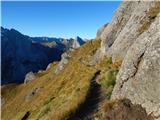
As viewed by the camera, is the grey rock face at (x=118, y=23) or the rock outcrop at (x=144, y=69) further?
the grey rock face at (x=118, y=23)

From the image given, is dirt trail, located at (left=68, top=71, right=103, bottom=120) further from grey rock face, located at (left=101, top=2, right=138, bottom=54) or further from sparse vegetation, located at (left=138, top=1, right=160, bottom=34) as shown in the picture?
grey rock face, located at (left=101, top=2, right=138, bottom=54)

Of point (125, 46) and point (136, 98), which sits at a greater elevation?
point (125, 46)

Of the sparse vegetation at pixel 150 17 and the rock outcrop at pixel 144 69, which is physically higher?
the sparse vegetation at pixel 150 17

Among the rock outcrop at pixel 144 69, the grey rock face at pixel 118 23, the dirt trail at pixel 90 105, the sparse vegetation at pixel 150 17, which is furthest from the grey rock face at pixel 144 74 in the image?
the grey rock face at pixel 118 23

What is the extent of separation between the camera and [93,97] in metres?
28.3

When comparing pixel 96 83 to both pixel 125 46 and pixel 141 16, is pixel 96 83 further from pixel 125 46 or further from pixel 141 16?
pixel 141 16

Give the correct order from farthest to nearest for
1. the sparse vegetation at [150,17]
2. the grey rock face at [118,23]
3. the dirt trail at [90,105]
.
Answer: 1. the grey rock face at [118,23]
2. the sparse vegetation at [150,17]
3. the dirt trail at [90,105]

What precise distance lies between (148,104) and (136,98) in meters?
1.72

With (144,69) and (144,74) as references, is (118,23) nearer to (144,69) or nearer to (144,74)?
(144,69)

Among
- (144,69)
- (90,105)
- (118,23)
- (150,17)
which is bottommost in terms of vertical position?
(90,105)

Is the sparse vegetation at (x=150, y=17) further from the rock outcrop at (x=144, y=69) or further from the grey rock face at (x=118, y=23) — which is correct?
the grey rock face at (x=118, y=23)

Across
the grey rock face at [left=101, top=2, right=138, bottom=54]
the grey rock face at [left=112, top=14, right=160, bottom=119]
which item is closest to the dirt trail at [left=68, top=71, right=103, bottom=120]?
the grey rock face at [left=112, top=14, right=160, bottom=119]

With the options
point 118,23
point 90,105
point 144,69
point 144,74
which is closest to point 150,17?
point 144,69

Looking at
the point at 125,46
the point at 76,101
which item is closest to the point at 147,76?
the point at 76,101
